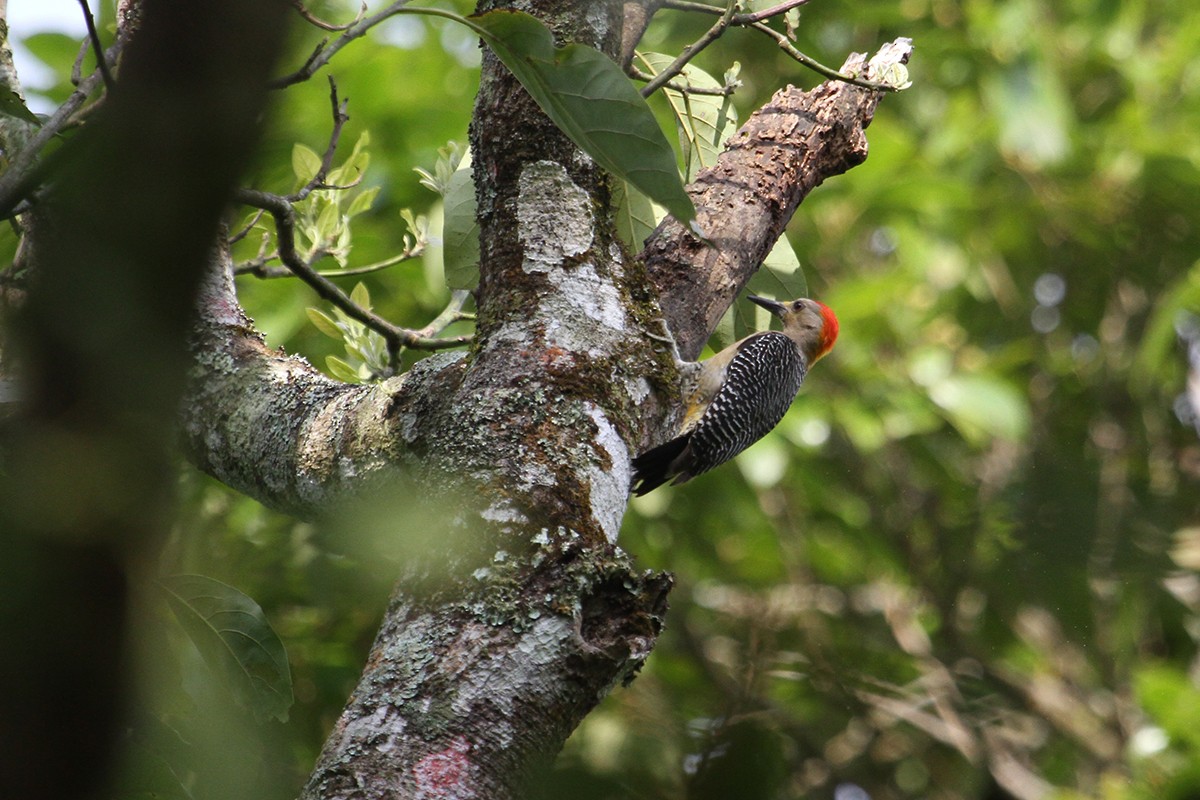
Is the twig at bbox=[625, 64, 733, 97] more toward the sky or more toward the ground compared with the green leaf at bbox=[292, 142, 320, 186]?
more toward the sky

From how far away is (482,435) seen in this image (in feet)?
6.36

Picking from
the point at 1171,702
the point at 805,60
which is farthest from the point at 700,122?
the point at 1171,702

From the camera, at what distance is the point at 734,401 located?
4.64 m

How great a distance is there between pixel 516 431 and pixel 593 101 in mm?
589

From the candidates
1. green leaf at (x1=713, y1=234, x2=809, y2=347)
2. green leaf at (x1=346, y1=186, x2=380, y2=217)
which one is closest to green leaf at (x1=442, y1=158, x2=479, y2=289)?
green leaf at (x1=346, y1=186, x2=380, y2=217)

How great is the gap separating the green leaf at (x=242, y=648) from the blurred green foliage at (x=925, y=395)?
71 millimetres

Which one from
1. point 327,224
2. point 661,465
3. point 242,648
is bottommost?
point 242,648

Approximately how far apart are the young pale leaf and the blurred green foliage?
0.78 metres

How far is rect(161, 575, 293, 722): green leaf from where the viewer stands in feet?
7.47

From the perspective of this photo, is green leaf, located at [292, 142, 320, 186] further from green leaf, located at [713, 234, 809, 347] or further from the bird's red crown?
the bird's red crown

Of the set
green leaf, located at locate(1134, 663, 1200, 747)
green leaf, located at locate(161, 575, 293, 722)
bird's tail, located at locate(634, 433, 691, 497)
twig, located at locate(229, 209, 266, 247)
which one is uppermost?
twig, located at locate(229, 209, 266, 247)

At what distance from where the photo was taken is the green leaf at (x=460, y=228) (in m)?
3.10

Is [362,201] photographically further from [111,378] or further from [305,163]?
[111,378]

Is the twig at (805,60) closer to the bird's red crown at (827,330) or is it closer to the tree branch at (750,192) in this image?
the tree branch at (750,192)
